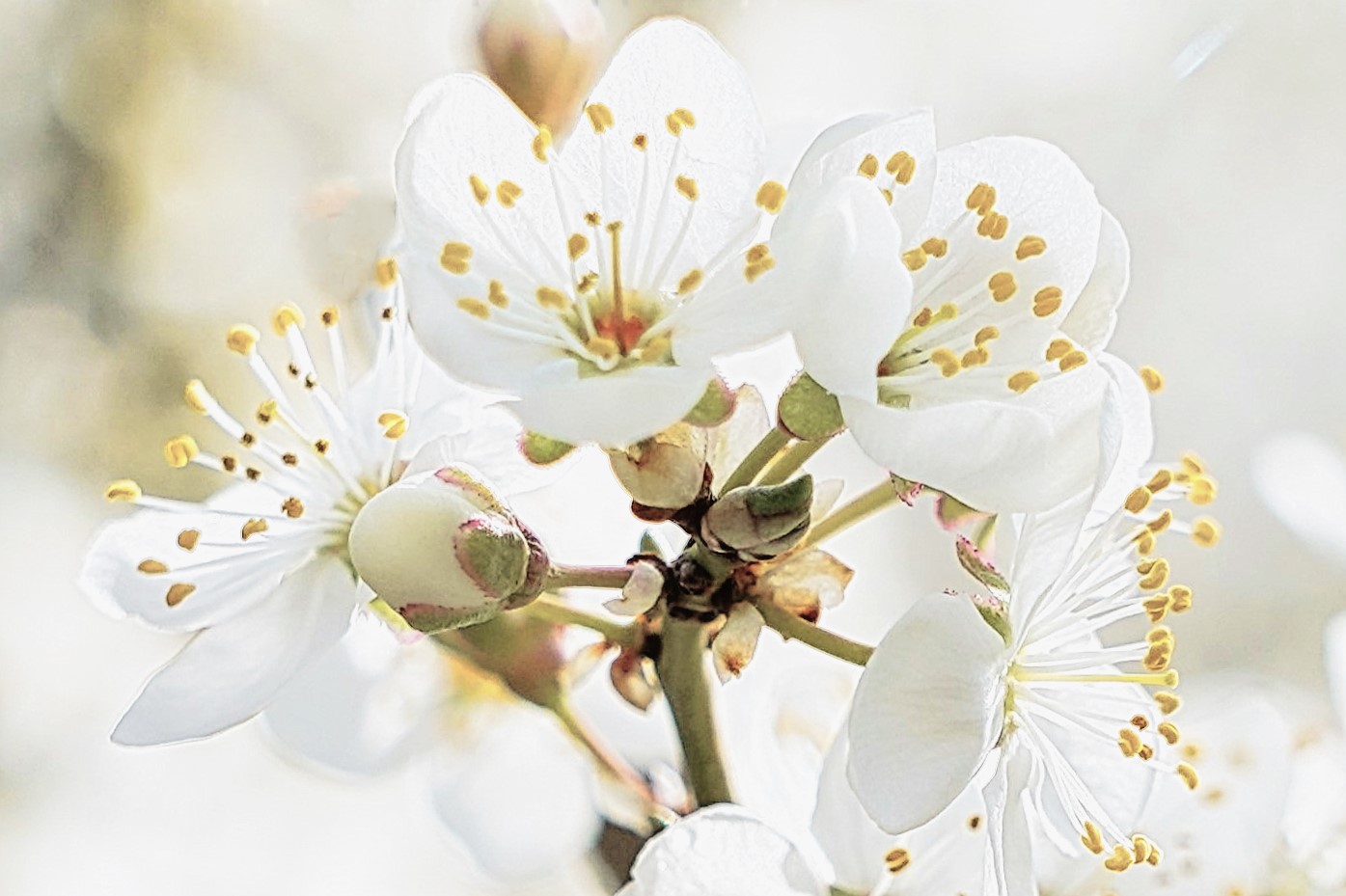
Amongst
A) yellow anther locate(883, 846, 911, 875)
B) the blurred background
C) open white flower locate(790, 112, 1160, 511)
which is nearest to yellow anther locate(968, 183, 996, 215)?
open white flower locate(790, 112, 1160, 511)

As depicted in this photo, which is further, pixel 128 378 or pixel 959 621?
pixel 128 378

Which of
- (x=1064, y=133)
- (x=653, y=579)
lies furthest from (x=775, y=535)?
(x=1064, y=133)

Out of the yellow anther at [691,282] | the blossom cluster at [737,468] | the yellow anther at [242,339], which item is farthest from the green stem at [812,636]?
the yellow anther at [242,339]

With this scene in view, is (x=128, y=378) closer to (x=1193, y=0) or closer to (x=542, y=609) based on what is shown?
(x=542, y=609)

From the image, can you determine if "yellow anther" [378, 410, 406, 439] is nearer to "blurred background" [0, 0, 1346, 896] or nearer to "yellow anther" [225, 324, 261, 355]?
"yellow anther" [225, 324, 261, 355]

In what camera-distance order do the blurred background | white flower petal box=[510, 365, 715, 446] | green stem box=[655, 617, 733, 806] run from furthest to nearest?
the blurred background < green stem box=[655, 617, 733, 806] < white flower petal box=[510, 365, 715, 446]

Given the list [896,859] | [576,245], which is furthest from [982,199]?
[896,859]

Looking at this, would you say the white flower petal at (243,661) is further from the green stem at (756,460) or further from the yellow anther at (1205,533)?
the yellow anther at (1205,533)
